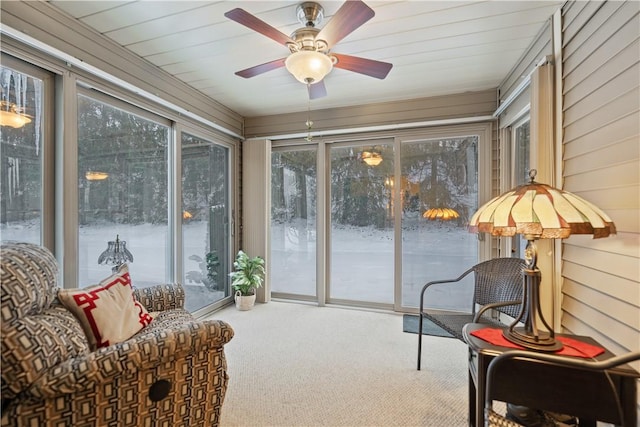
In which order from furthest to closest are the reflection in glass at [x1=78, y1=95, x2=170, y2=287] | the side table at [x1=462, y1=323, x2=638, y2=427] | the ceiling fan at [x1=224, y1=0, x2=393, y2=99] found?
1. the reflection in glass at [x1=78, y1=95, x2=170, y2=287]
2. the ceiling fan at [x1=224, y1=0, x2=393, y2=99]
3. the side table at [x1=462, y1=323, x2=638, y2=427]

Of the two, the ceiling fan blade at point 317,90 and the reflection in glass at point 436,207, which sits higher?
the ceiling fan blade at point 317,90

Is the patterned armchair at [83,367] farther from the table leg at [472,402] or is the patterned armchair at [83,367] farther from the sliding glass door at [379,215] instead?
the sliding glass door at [379,215]

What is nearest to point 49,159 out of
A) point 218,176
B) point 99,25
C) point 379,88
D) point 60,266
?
point 60,266

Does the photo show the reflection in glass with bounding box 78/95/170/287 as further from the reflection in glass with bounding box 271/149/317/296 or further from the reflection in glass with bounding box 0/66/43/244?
the reflection in glass with bounding box 271/149/317/296

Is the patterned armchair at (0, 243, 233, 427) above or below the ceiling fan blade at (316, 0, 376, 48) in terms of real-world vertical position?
below

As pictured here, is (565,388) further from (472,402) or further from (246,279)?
(246,279)

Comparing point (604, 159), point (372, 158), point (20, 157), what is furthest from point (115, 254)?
point (604, 159)

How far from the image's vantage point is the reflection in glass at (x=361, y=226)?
3750mm

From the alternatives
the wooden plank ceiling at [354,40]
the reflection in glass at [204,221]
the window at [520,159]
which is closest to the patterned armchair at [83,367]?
the wooden plank ceiling at [354,40]

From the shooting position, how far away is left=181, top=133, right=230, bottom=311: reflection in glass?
3.34 meters

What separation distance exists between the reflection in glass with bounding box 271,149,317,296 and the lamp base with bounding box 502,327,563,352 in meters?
2.84

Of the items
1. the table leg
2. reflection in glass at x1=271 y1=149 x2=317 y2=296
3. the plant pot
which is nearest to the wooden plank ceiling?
reflection in glass at x1=271 y1=149 x2=317 y2=296

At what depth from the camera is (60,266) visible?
2.08 metres

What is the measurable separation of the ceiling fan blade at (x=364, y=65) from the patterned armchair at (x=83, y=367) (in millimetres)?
1776
